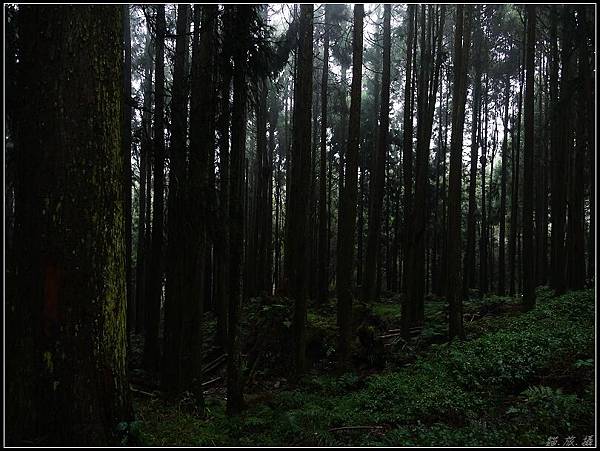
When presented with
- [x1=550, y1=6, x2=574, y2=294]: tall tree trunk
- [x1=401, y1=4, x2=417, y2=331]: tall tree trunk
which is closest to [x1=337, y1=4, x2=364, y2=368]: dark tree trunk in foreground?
[x1=401, y1=4, x2=417, y2=331]: tall tree trunk

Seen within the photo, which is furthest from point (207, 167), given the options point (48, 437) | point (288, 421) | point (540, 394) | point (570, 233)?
point (570, 233)

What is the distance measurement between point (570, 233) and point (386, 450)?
14030mm

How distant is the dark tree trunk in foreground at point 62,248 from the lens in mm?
3244

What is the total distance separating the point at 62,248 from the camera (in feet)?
10.7

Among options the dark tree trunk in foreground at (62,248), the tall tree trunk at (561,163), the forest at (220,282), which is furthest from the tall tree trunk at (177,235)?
the tall tree trunk at (561,163)

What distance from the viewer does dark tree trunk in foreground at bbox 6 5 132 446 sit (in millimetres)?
3244

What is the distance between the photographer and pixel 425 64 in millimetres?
13070

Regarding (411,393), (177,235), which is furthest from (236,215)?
(411,393)

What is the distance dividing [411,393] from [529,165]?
31.3 feet

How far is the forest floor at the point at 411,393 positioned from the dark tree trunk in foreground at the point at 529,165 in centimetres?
134

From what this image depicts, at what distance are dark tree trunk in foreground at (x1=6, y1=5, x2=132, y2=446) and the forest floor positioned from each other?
2.21 feet

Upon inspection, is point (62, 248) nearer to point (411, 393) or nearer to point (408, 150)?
point (411, 393)

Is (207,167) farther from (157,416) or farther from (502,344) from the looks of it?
(502,344)

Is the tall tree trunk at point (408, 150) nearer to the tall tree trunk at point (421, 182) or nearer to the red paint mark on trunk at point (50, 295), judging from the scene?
the tall tree trunk at point (421, 182)
